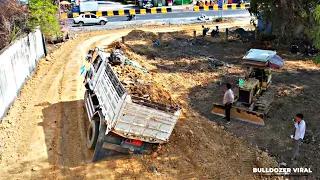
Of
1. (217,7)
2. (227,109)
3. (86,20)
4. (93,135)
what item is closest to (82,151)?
(93,135)

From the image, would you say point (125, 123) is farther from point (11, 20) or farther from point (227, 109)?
point (11, 20)

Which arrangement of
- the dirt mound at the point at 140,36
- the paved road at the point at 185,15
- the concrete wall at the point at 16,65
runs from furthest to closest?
the paved road at the point at 185,15, the dirt mound at the point at 140,36, the concrete wall at the point at 16,65

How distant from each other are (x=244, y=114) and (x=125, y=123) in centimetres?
458

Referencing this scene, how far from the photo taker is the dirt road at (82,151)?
29.1 feet

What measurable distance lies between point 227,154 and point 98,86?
184 inches

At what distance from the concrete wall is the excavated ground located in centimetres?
44

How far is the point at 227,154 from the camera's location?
31.3 ft

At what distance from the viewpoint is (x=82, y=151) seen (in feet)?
32.8

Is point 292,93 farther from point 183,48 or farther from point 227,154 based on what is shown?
point 183,48

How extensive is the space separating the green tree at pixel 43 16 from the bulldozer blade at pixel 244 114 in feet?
39.5

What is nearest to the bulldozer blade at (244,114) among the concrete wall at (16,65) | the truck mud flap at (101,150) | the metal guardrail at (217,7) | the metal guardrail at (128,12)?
the truck mud flap at (101,150)

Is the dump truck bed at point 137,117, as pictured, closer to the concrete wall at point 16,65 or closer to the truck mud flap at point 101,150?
the truck mud flap at point 101,150

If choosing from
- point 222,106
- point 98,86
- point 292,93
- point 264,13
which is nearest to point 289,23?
point 264,13

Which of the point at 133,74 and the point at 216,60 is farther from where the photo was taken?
the point at 216,60
